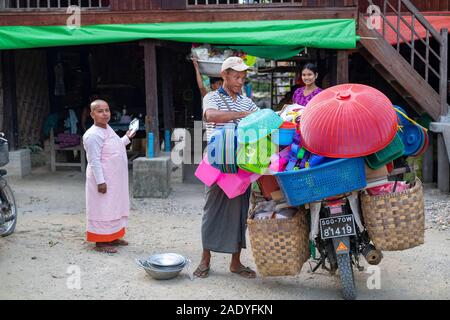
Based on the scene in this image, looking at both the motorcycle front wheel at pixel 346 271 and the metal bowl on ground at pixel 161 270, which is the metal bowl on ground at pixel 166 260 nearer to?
the metal bowl on ground at pixel 161 270

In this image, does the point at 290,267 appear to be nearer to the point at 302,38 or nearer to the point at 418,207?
the point at 418,207

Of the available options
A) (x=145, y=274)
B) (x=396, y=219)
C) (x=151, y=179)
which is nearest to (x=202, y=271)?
(x=145, y=274)

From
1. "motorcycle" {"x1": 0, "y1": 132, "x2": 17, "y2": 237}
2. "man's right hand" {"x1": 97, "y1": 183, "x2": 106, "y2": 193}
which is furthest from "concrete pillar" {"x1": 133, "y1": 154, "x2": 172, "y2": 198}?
"man's right hand" {"x1": 97, "y1": 183, "x2": 106, "y2": 193}

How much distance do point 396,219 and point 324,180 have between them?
1.89ft

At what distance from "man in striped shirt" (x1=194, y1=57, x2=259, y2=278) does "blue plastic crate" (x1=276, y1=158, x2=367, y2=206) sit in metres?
0.84

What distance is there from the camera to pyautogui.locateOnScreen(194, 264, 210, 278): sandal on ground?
4784mm

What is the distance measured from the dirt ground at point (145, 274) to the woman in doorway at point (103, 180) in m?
0.24

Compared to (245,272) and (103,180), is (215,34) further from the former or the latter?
(245,272)

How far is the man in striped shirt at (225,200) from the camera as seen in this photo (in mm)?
4547

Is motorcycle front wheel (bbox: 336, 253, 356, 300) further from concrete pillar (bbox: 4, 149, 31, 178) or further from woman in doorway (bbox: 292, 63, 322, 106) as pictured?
concrete pillar (bbox: 4, 149, 31, 178)

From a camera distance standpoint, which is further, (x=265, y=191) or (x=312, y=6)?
(x=312, y=6)

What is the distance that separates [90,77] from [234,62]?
8814mm
